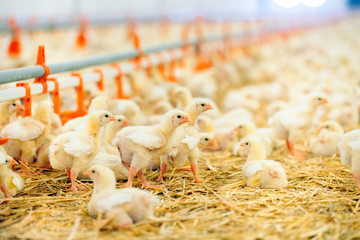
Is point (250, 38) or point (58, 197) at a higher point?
point (250, 38)

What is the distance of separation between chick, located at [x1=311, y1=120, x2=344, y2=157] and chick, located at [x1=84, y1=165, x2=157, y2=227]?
2090mm

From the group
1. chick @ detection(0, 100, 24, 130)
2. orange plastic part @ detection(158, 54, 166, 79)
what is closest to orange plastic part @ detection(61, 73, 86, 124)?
chick @ detection(0, 100, 24, 130)

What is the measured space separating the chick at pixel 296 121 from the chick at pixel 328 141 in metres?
0.14

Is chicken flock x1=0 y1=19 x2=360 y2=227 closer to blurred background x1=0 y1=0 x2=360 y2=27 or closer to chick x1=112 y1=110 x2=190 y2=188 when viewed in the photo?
chick x1=112 y1=110 x2=190 y2=188

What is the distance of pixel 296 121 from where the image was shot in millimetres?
4078

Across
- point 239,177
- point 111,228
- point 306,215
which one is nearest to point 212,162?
point 239,177

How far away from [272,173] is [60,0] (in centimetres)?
1142

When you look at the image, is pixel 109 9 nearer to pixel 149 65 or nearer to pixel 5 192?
pixel 149 65


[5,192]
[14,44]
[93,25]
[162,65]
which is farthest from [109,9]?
[5,192]

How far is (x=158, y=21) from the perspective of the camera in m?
17.3

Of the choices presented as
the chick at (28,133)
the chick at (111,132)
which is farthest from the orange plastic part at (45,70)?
the chick at (111,132)

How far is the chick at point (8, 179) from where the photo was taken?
284 centimetres

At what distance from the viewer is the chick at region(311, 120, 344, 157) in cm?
413

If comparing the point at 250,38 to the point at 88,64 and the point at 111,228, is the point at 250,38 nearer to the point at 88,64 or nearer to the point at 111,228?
the point at 88,64
